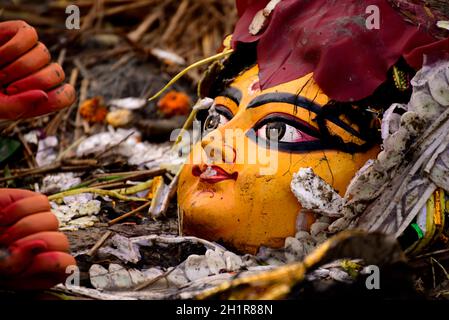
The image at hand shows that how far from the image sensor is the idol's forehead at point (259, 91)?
2.21 m

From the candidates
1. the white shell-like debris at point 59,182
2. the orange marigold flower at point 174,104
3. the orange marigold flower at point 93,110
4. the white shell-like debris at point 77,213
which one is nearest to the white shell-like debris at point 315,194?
the white shell-like debris at point 77,213

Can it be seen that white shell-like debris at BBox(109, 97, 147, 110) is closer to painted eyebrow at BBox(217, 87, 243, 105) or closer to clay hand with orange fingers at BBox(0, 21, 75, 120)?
painted eyebrow at BBox(217, 87, 243, 105)

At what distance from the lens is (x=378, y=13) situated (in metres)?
2.19

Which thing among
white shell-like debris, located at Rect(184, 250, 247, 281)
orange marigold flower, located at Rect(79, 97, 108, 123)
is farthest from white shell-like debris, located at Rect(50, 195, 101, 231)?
orange marigold flower, located at Rect(79, 97, 108, 123)

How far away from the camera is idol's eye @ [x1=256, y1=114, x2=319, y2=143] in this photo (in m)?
2.20

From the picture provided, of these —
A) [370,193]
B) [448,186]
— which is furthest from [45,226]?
[448,186]

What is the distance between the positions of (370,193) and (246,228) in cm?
36

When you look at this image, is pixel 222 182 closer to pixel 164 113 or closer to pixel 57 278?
pixel 57 278

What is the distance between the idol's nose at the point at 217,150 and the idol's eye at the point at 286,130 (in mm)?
95

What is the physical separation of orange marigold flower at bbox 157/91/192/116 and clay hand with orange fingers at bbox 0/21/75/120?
131 centimetres

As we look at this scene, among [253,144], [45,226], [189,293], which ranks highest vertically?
[253,144]

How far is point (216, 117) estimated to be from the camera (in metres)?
2.43

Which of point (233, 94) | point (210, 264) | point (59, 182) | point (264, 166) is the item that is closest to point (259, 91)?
point (233, 94)

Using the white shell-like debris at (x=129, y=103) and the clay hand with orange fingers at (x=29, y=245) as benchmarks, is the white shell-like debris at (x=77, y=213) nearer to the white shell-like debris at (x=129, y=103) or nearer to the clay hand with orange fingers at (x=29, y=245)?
the clay hand with orange fingers at (x=29, y=245)
